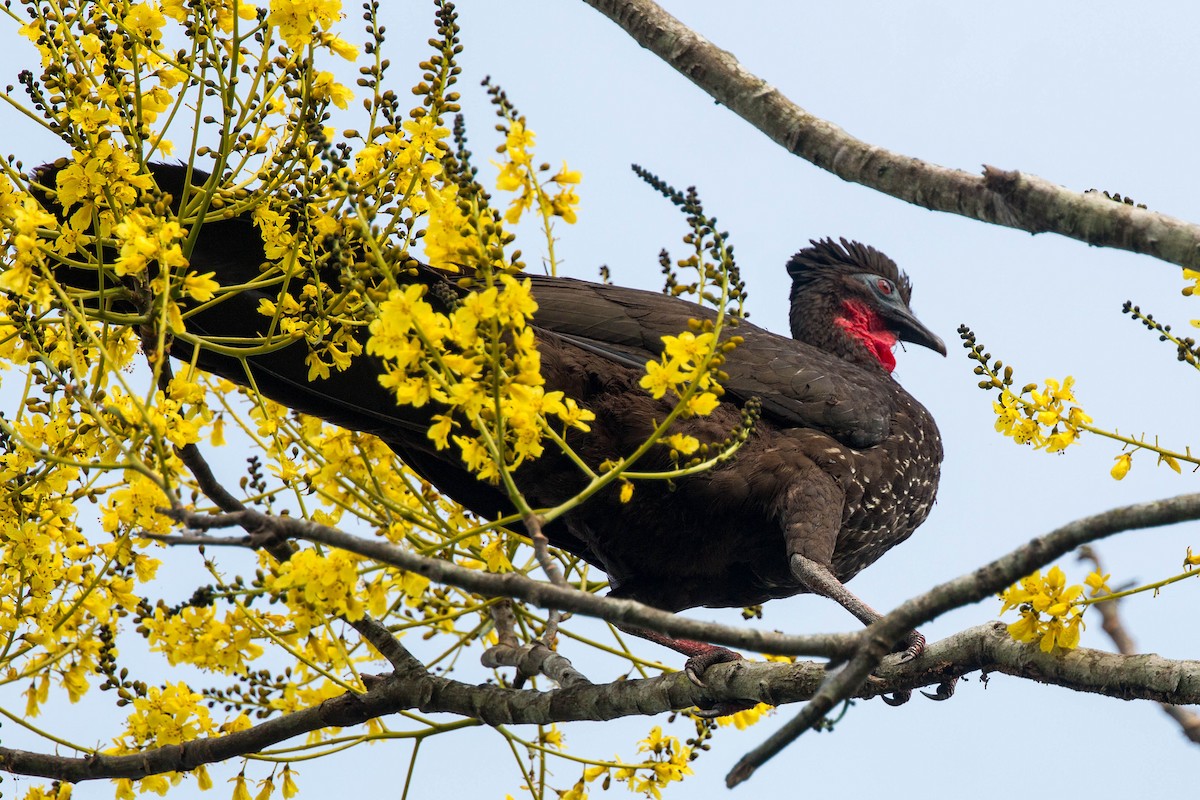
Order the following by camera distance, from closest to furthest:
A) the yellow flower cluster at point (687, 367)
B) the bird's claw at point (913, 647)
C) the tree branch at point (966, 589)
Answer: the tree branch at point (966, 589) < the yellow flower cluster at point (687, 367) < the bird's claw at point (913, 647)

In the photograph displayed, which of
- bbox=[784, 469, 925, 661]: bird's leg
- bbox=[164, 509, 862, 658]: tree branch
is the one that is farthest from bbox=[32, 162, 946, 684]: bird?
bbox=[164, 509, 862, 658]: tree branch

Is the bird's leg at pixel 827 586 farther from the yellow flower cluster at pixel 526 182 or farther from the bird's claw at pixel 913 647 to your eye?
the yellow flower cluster at pixel 526 182

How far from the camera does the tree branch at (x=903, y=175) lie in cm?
258

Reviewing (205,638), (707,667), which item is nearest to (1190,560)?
(707,667)

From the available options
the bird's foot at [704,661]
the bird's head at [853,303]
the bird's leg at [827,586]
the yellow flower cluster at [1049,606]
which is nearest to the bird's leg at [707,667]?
the bird's foot at [704,661]

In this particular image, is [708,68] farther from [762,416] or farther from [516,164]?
[762,416]

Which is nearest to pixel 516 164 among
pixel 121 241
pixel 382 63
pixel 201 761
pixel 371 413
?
pixel 382 63

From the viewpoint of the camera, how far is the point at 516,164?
8.92 ft

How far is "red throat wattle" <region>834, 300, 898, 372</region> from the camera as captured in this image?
589 centimetres

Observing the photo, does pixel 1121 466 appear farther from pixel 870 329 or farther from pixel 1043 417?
pixel 870 329

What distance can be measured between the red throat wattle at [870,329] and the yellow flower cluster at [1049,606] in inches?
117

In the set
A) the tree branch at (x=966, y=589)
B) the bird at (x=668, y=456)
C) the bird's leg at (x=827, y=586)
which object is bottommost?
the tree branch at (x=966, y=589)

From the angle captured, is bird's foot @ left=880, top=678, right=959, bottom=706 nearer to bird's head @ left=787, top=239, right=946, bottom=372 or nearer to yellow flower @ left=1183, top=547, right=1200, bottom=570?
yellow flower @ left=1183, top=547, right=1200, bottom=570

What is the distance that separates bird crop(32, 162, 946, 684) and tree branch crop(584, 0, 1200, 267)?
0.89 m
